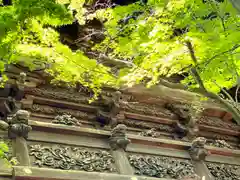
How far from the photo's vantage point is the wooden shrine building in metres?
5.97

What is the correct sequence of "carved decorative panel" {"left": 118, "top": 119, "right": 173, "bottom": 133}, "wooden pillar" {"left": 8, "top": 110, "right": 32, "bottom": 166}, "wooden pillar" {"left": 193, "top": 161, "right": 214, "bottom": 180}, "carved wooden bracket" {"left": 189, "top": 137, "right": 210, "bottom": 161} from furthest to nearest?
1. "carved decorative panel" {"left": 118, "top": 119, "right": 173, "bottom": 133}
2. "carved wooden bracket" {"left": 189, "top": 137, "right": 210, "bottom": 161}
3. "wooden pillar" {"left": 193, "top": 161, "right": 214, "bottom": 180}
4. "wooden pillar" {"left": 8, "top": 110, "right": 32, "bottom": 166}

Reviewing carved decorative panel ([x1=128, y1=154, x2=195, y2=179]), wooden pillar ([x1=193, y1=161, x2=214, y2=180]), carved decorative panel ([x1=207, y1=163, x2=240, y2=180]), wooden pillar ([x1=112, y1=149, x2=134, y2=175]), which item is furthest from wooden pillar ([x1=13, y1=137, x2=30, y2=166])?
carved decorative panel ([x1=207, y1=163, x2=240, y2=180])

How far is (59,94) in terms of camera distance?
8.38m

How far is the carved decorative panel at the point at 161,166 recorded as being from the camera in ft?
22.7

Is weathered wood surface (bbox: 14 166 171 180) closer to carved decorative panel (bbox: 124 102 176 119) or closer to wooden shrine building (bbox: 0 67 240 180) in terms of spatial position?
wooden shrine building (bbox: 0 67 240 180)

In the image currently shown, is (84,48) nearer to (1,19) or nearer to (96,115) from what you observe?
(96,115)

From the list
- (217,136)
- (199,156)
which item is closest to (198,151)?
(199,156)

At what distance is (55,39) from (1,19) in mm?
2859

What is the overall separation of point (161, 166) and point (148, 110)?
247cm

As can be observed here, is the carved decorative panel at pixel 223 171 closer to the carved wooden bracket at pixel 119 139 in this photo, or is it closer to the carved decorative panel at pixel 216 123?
the carved decorative panel at pixel 216 123

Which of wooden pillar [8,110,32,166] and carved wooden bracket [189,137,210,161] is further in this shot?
carved wooden bracket [189,137,210,161]

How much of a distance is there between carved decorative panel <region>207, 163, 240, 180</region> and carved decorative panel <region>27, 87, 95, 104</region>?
3.42m

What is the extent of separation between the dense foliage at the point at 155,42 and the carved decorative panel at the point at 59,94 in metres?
0.83

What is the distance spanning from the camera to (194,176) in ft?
24.5
